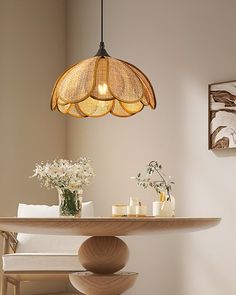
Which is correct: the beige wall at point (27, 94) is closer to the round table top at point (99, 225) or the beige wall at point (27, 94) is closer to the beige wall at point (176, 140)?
the beige wall at point (176, 140)

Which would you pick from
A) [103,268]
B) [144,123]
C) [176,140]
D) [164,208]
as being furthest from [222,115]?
[103,268]

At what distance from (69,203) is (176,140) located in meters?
1.43

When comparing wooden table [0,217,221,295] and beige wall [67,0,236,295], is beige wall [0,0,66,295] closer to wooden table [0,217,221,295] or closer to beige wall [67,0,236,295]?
beige wall [67,0,236,295]

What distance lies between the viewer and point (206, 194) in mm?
5262

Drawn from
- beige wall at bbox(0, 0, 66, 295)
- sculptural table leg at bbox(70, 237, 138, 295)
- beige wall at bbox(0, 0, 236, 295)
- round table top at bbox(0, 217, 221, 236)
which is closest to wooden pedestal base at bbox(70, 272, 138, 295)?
sculptural table leg at bbox(70, 237, 138, 295)

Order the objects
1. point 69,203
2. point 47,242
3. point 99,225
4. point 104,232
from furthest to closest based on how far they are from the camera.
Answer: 1. point 47,242
2. point 69,203
3. point 104,232
4. point 99,225

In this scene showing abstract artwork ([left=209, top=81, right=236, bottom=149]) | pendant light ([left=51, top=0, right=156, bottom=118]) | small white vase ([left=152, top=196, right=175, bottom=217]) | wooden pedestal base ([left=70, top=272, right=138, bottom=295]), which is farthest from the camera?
abstract artwork ([left=209, top=81, right=236, bottom=149])

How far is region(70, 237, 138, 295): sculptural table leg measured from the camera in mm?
3652

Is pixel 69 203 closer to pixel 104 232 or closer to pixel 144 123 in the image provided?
pixel 104 232

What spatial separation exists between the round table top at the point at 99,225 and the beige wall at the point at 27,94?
2540 mm

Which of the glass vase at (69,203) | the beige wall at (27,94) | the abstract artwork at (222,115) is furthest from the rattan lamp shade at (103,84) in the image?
the beige wall at (27,94)

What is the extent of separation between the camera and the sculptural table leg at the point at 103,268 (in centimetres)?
365

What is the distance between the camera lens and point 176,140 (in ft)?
18.1

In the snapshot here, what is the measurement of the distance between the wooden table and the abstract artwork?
59.5 inches
